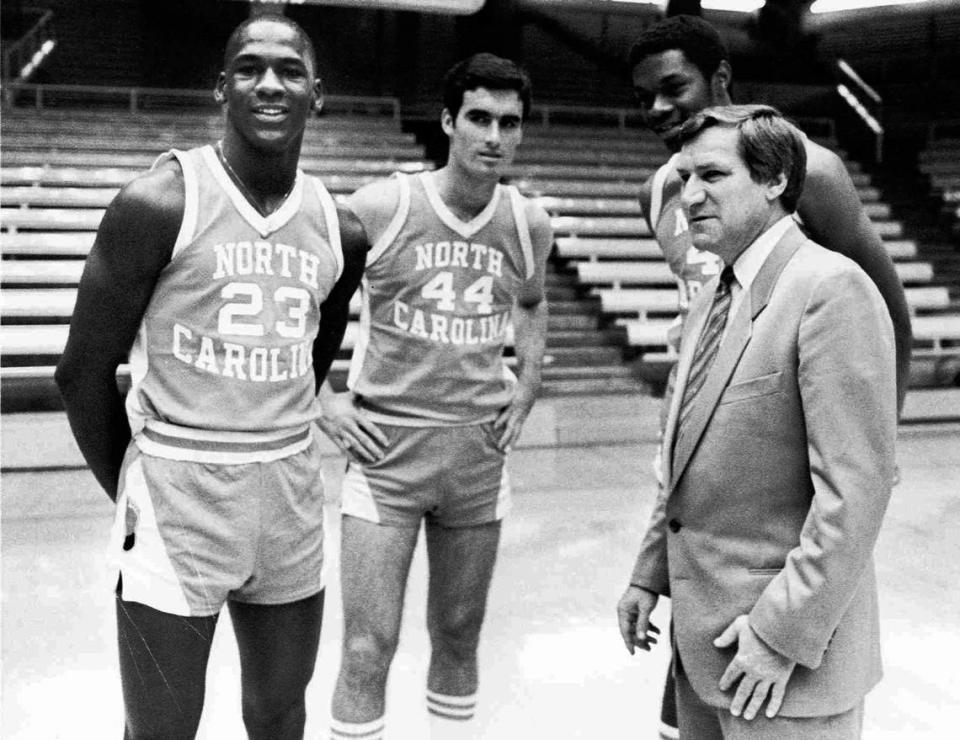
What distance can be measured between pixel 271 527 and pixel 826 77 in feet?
42.0

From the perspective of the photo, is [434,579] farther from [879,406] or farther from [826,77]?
[826,77]

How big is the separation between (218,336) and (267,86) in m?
0.42

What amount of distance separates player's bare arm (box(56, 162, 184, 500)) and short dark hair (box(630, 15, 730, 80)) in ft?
3.46

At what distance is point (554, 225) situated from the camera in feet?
29.2

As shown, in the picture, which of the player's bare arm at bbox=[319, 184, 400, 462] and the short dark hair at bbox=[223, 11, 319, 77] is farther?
the player's bare arm at bbox=[319, 184, 400, 462]

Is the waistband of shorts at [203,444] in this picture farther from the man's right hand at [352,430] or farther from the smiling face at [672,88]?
the smiling face at [672,88]

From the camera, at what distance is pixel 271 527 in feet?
5.54

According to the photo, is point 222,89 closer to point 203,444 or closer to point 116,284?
point 116,284

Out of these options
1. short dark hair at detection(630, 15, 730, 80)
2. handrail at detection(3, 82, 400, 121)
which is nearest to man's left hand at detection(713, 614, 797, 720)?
short dark hair at detection(630, 15, 730, 80)

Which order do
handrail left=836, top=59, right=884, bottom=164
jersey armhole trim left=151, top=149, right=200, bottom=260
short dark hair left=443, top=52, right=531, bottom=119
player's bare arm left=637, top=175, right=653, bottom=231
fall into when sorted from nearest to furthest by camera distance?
jersey armhole trim left=151, top=149, right=200, bottom=260, short dark hair left=443, top=52, right=531, bottom=119, player's bare arm left=637, top=175, right=653, bottom=231, handrail left=836, top=59, right=884, bottom=164

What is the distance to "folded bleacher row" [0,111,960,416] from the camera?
23.9ft

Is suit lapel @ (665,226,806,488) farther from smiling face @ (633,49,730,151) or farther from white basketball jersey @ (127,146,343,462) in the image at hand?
smiling face @ (633,49,730,151)

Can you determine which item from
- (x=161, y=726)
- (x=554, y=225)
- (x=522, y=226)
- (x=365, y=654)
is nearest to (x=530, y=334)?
(x=522, y=226)

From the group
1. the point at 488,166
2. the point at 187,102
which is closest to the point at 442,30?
the point at 187,102
